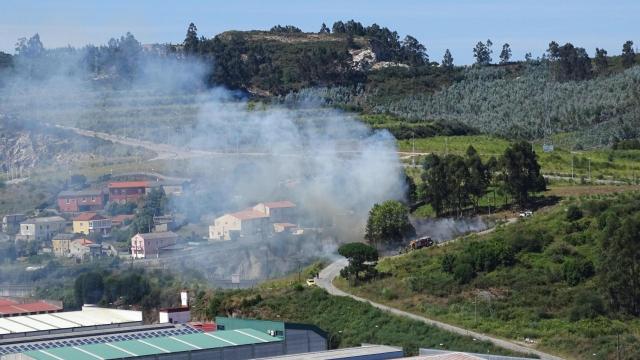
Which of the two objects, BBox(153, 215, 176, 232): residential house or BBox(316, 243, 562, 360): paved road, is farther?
BBox(153, 215, 176, 232): residential house

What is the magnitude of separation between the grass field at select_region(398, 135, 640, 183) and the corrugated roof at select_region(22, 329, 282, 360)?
134 ft

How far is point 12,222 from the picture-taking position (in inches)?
4001

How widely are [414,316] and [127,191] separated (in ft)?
123

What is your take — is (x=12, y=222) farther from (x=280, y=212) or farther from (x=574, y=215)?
(x=574, y=215)

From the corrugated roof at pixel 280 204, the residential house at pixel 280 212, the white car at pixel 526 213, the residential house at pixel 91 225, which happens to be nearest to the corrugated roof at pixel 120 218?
the residential house at pixel 91 225

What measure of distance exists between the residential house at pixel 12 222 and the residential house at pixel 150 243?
1196 centimetres

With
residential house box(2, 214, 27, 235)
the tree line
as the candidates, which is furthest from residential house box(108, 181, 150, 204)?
the tree line

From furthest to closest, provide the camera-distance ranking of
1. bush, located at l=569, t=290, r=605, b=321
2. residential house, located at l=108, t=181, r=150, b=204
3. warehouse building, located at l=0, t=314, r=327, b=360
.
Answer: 1. residential house, located at l=108, t=181, r=150, b=204
2. bush, located at l=569, t=290, r=605, b=321
3. warehouse building, located at l=0, t=314, r=327, b=360

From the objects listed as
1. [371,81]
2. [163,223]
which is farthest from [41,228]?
[371,81]

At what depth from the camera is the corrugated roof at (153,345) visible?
174 ft

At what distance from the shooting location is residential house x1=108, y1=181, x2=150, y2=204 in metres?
102

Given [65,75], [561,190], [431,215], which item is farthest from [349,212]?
[65,75]

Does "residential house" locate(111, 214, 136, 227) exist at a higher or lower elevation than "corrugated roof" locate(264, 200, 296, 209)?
lower

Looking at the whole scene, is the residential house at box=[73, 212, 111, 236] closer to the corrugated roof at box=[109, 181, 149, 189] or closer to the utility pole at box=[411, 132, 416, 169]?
the corrugated roof at box=[109, 181, 149, 189]
